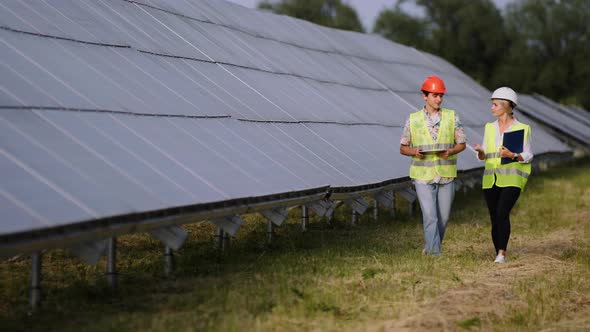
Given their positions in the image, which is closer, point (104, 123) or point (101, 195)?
point (101, 195)

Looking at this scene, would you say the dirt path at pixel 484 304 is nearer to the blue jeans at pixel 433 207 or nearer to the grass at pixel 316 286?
the grass at pixel 316 286

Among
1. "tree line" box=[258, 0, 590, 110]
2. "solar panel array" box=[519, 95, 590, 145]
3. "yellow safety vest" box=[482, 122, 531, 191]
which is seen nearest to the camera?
"yellow safety vest" box=[482, 122, 531, 191]

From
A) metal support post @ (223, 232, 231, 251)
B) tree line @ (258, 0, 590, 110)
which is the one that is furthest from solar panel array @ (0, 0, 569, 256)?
tree line @ (258, 0, 590, 110)

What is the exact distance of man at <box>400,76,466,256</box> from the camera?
10.2 meters

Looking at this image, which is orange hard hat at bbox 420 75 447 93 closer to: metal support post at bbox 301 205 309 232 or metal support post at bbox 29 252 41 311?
metal support post at bbox 301 205 309 232

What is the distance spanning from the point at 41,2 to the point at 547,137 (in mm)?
18202

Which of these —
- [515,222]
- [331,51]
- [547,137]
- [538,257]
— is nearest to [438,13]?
[547,137]

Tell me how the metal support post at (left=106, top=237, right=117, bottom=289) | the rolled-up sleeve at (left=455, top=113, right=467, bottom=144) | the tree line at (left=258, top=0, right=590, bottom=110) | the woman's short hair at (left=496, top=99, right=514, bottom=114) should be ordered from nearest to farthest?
the metal support post at (left=106, top=237, right=117, bottom=289) → the woman's short hair at (left=496, top=99, right=514, bottom=114) → the rolled-up sleeve at (left=455, top=113, right=467, bottom=144) → the tree line at (left=258, top=0, right=590, bottom=110)

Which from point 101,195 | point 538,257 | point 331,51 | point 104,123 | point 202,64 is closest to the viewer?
point 101,195

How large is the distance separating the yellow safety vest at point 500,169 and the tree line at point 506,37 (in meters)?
60.9

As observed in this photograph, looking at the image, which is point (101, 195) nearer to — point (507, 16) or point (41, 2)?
point (41, 2)

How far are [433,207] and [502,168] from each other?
807mm

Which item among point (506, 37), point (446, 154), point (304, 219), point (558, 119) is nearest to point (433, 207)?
point (446, 154)

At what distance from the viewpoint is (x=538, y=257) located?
10609 mm
